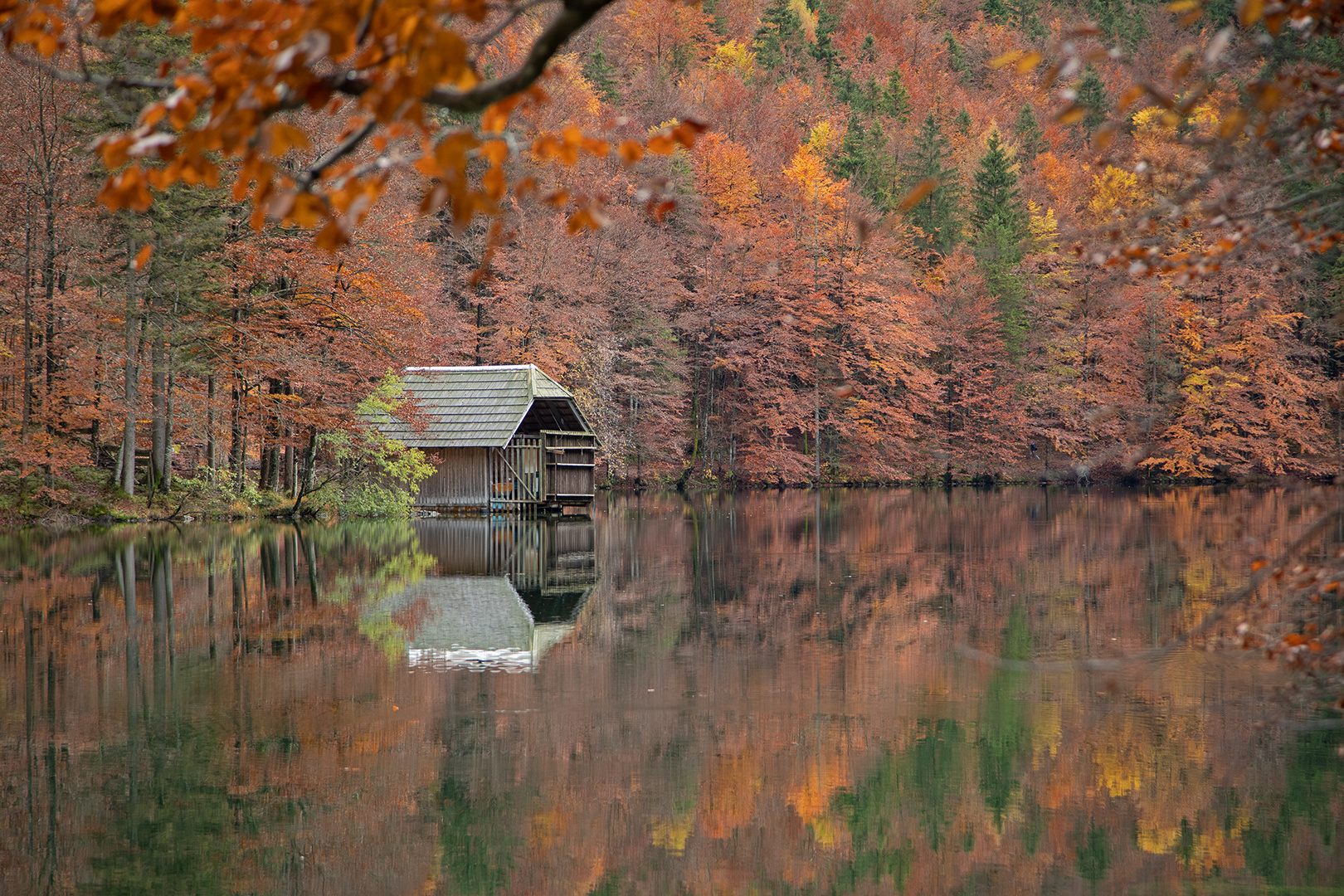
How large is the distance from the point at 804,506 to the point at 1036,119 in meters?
46.8

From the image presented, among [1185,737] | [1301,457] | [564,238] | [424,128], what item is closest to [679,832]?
[1185,737]

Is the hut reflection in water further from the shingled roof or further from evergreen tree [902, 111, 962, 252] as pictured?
evergreen tree [902, 111, 962, 252]

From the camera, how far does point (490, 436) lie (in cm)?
3362

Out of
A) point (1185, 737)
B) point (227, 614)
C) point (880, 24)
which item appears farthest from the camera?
point (880, 24)

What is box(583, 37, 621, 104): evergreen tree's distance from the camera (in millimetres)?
60562

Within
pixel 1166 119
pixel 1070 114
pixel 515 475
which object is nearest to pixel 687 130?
pixel 1070 114

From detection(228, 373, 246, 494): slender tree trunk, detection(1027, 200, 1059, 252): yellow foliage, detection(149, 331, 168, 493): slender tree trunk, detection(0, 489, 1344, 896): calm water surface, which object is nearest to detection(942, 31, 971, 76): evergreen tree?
detection(1027, 200, 1059, 252): yellow foliage

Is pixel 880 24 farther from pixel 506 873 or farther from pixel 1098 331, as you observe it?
pixel 506 873

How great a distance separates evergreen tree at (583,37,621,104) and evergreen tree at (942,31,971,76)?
108 ft

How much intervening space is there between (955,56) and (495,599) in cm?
7861

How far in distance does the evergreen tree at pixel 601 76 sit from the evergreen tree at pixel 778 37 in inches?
657

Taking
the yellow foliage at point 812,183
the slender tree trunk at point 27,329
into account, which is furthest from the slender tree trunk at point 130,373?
the yellow foliage at point 812,183

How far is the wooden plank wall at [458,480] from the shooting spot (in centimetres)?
3478

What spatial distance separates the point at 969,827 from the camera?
21.8 feet
